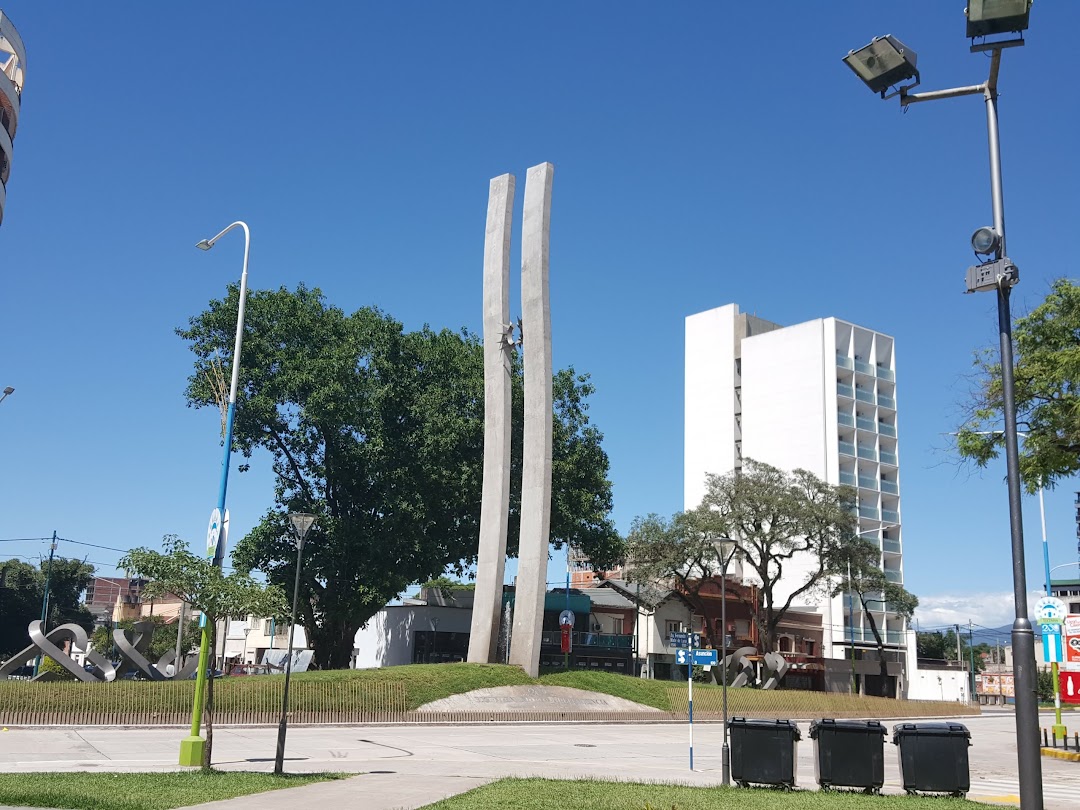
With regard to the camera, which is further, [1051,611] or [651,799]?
[1051,611]

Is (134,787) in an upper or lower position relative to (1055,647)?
lower

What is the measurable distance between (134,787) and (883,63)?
45.9 feet

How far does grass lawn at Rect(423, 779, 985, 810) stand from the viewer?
12391 mm

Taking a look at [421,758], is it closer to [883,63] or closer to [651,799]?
[651,799]

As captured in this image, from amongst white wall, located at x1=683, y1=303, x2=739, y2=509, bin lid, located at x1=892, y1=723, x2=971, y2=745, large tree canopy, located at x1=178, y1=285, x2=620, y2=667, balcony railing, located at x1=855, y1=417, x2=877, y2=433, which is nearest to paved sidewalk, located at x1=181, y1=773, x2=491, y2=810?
→ bin lid, located at x1=892, y1=723, x2=971, y2=745

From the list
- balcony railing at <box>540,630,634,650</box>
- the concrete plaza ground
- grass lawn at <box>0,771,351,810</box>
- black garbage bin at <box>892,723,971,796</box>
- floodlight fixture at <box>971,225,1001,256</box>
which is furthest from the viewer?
balcony railing at <box>540,630,634,650</box>

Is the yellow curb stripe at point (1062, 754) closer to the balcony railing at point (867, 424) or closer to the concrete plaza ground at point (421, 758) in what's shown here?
the concrete plaza ground at point (421, 758)

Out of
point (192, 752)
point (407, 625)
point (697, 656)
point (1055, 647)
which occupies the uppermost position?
point (1055, 647)

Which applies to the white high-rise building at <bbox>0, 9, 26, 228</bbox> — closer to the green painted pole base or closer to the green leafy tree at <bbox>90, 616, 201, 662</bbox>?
the green leafy tree at <bbox>90, 616, 201, 662</bbox>

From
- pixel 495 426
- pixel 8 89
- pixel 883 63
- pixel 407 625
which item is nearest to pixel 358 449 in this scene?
pixel 495 426

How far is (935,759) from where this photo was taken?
16125 millimetres

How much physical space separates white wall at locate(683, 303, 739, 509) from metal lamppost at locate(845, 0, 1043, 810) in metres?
85.6

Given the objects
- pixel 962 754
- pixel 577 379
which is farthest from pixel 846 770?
pixel 577 379

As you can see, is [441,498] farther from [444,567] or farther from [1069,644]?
[1069,644]
